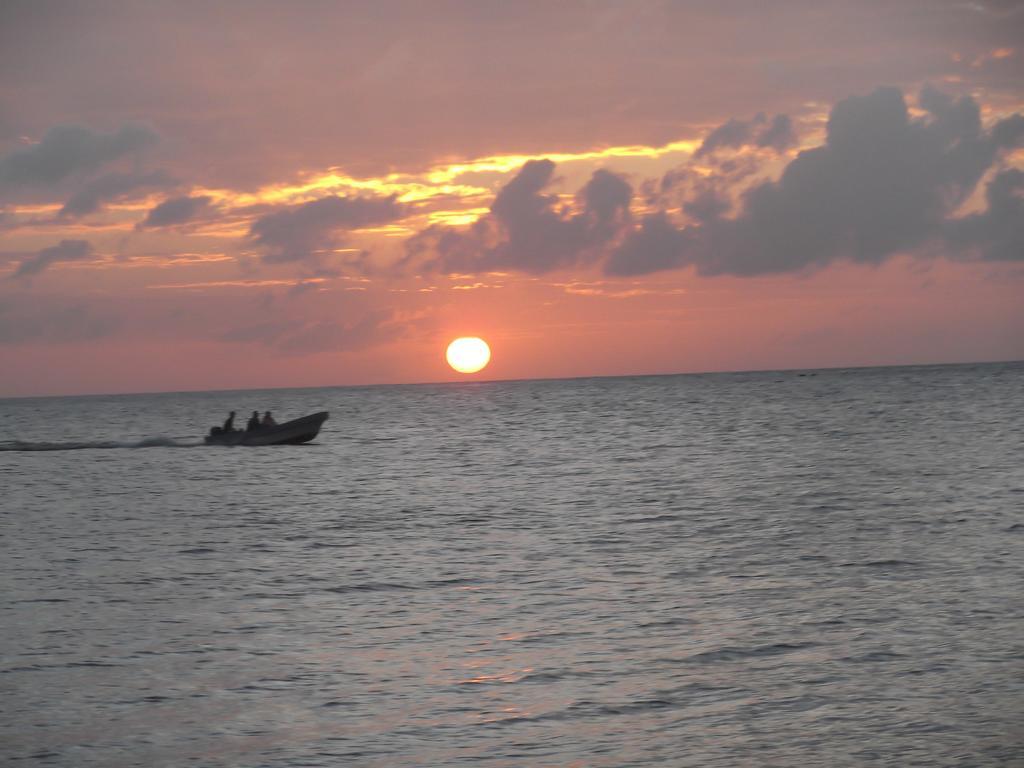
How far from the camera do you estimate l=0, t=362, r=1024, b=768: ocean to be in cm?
1504

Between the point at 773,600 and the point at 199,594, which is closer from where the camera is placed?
the point at 773,600

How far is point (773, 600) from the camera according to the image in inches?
960

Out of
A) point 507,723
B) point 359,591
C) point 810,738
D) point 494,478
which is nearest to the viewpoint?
point 810,738

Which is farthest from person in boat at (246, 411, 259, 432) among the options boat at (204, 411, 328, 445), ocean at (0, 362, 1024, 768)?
ocean at (0, 362, 1024, 768)

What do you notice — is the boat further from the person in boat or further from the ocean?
the ocean

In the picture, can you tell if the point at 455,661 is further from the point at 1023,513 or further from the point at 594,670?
the point at 1023,513

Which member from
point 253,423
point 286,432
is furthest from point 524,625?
point 286,432

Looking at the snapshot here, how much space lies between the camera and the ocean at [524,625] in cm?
1504

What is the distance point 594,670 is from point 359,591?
33.4 feet

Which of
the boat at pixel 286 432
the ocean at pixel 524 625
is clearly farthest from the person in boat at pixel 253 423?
the ocean at pixel 524 625

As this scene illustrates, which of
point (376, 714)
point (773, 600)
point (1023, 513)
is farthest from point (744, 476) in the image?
point (376, 714)

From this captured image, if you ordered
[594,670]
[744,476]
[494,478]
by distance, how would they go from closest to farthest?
[594,670], [744,476], [494,478]

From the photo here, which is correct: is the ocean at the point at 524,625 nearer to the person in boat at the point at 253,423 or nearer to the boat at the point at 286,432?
the person in boat at the point at 253,423

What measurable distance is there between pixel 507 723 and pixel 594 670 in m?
3.07
